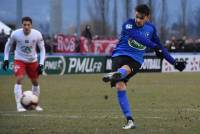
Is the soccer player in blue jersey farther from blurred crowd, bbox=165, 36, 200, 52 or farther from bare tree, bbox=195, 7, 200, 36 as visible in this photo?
bare tree, bbox=195, 7, 200, 36

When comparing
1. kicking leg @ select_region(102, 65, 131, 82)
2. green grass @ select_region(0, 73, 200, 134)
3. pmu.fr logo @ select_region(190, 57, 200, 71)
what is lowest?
green grass @ select_region(0, 73, 200, 134)

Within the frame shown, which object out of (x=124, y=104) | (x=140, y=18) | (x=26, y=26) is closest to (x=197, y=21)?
(x=26, y=26)

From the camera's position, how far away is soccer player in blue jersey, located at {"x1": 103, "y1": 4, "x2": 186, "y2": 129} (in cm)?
1209

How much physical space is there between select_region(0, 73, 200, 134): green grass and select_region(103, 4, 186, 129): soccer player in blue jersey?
0.60 metres

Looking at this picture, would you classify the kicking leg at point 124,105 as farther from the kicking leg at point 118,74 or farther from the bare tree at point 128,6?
the bare tree at point 128,6

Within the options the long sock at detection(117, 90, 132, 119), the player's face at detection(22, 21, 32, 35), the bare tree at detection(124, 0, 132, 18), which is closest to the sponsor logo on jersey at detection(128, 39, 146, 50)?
the long sock at detection(117, 90, 132, 119)

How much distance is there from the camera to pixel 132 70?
12531 millimetres

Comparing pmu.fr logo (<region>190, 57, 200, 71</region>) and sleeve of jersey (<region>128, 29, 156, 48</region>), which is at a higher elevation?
sleeve of jersey (<region>128, 29, 156, 48</region>)

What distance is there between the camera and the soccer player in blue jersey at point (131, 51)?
39.7ft

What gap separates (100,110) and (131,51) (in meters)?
3.65

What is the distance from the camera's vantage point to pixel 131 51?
12570 millimetres

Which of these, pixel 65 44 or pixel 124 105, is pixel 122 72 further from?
pixel 65 44

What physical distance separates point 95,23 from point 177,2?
21.6 feet

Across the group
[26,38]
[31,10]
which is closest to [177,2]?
[31,10]
